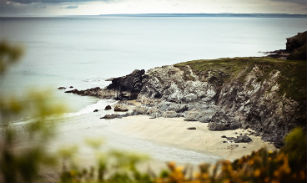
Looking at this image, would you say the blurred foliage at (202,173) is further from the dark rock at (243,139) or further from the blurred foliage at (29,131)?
the dark rock at (243,139)

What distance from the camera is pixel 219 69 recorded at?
234 ft

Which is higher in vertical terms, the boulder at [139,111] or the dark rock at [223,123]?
the dark rock at [223,123]

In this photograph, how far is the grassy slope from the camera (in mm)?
50750

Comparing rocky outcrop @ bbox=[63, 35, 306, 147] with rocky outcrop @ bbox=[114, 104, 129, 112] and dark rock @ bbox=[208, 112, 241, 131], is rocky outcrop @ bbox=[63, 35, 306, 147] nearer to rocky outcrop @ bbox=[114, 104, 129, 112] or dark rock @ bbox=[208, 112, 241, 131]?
dark rock @ bbox=[208, 112, 241, 131]

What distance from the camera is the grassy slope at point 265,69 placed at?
5075 cm

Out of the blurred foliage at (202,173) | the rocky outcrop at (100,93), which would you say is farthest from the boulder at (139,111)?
the blurred foliage at (202,173)

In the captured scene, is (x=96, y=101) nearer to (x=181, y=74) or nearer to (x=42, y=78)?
(x=181, y=74)

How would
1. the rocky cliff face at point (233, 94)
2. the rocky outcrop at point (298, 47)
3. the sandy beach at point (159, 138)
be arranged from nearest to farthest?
the sandy beach at point (159, 138) → the rocky cliff face at point (233, 94) → the rocky outcrop at point (298, 47)

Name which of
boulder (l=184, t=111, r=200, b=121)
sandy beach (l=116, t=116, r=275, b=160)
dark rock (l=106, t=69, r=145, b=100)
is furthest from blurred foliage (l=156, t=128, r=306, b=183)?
dark rock (l=106, t=69, r=145, b=100)

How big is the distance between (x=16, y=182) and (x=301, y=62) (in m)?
56.8

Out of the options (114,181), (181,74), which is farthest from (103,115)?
(114,181)

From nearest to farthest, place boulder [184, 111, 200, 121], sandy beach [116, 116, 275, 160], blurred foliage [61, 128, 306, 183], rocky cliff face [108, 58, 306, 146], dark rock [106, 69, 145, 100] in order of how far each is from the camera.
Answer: blurred foliage [61, 128, 306, 183] < sandy beach [116, 116, 275, 160] < rocky cliff face [108, 58, 306, 146] < boulder [184, 111, 200, 121] < dark rock [106, 69, 145, 100]

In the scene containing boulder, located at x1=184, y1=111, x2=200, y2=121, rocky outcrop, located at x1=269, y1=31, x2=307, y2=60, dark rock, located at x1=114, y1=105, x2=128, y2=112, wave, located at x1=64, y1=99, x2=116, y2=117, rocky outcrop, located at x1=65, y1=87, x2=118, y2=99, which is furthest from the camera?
rocky outcrop, located at x1=65, y1=87, x2=118, y2=99

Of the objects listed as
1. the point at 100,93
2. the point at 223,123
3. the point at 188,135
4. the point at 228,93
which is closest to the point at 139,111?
the point at 188,135
